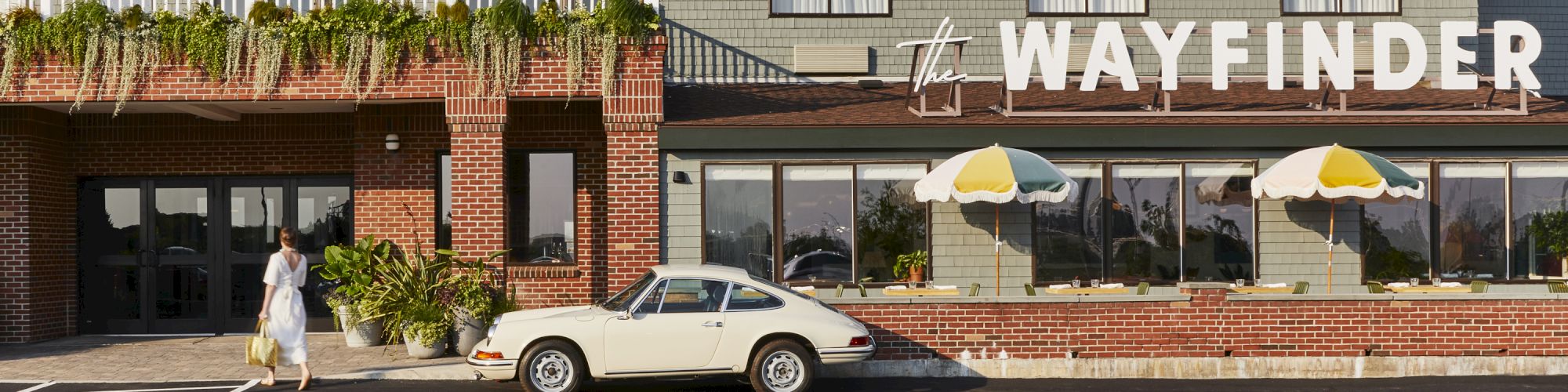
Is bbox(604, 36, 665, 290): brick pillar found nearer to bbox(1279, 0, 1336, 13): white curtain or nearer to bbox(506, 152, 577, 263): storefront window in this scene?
bbox(506, 152, 577, 263): storefront window

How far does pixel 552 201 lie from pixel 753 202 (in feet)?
8.98

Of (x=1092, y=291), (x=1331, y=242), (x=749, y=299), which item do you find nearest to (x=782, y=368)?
(x=749, y=299)

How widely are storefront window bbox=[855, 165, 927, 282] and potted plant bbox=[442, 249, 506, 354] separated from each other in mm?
4052

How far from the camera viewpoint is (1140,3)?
1711 cm

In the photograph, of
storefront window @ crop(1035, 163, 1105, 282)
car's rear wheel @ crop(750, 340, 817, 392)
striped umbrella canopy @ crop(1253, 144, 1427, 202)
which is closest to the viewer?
car's rear wheel @ crop(750, 340, 817, 392)

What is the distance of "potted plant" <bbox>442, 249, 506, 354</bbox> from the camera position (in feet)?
42.9

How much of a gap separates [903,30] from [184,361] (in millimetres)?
9285

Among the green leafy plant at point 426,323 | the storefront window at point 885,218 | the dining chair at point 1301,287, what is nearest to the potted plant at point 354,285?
the green leafy plant at point 426,323

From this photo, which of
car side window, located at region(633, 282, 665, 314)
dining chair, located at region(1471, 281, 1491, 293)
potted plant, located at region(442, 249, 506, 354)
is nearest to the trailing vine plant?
potted plant, located at region(442, 249, 506, 354)

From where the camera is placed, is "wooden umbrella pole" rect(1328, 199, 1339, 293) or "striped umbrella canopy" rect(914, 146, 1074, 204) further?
"wooden umbrella pole" rect(1328, 199, 1339, 293)

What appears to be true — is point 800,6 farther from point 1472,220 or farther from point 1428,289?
point 1472,220

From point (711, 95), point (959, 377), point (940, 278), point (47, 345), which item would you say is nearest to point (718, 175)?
point (711, 95)

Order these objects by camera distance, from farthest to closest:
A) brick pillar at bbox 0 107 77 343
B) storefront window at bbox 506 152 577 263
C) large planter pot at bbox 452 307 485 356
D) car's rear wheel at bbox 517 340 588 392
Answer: storefront window at bbox 506 152 577 263, brick pillar at bbox 0 107 77 343, large planter pot at bbox 452 307 485 356, car's rear wheel at bbox 517 340 588 392

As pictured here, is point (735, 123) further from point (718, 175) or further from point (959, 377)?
point (959, 377)
